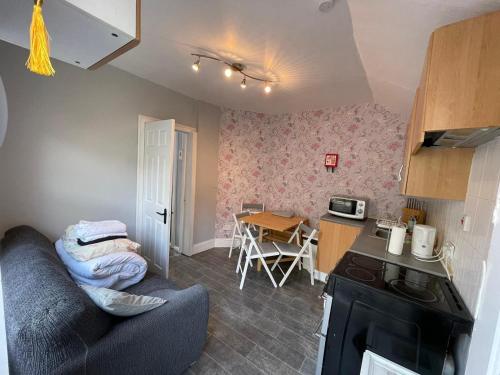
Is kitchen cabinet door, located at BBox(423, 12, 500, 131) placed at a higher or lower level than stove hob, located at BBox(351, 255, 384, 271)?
higher

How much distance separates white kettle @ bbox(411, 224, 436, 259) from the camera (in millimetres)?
1524

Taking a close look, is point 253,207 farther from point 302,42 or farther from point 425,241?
point 302,42

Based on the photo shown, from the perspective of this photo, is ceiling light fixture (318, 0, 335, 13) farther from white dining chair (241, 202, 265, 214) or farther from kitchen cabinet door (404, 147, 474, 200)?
white dining chair (241, 202, 265, 214)

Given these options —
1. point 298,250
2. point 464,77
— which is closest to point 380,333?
point 464,77

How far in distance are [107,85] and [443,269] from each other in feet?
10.9

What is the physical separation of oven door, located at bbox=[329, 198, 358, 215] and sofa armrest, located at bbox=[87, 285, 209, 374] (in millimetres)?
2067

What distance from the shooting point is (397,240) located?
1.64 m

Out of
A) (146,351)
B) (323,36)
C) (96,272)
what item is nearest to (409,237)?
(323,36)

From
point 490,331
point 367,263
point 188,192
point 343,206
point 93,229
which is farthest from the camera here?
point 188,192

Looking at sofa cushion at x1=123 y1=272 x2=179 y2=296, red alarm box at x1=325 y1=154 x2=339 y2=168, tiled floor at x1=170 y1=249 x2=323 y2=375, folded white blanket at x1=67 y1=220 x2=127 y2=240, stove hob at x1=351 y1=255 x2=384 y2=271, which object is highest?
red alarm box at x1=325 y1=154 x2=339 y2=168

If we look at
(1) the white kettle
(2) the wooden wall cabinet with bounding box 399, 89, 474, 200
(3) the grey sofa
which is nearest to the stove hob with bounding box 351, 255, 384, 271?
(1) the white kettle

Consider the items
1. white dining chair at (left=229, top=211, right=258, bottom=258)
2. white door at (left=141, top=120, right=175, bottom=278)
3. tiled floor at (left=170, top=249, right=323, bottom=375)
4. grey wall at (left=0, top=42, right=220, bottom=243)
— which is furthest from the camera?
white dining chair at (left=229, top=211, right=258, bottom=258)

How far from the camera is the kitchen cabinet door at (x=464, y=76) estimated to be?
0.78 metres

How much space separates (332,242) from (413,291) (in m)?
1.55
